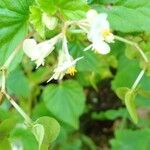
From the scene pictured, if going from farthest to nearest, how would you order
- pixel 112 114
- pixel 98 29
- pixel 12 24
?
pixel 112 114 → pixel 12 24 → pixel 98 29

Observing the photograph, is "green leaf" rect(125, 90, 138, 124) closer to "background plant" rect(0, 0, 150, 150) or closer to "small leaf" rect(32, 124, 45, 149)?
"background plant" rect(0, 0, 150, 150)

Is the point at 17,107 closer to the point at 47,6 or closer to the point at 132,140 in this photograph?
the point at 47,6

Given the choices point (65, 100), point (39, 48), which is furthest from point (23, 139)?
point (65, 100)

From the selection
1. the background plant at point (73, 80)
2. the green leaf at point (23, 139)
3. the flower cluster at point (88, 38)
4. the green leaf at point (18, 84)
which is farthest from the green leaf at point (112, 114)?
the flower cluster at point (88, 38)

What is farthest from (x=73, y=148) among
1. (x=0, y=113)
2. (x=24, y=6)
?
(x=24, y=6)

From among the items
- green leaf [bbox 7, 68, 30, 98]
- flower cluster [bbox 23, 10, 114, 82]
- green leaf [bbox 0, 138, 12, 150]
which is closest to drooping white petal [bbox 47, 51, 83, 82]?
flower cluster [bbox 23, 10, 114, 82]

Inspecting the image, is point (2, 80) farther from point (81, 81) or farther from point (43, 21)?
point (81, 81)

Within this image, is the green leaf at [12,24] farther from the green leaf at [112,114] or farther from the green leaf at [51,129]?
the green leaf at [112,114]
